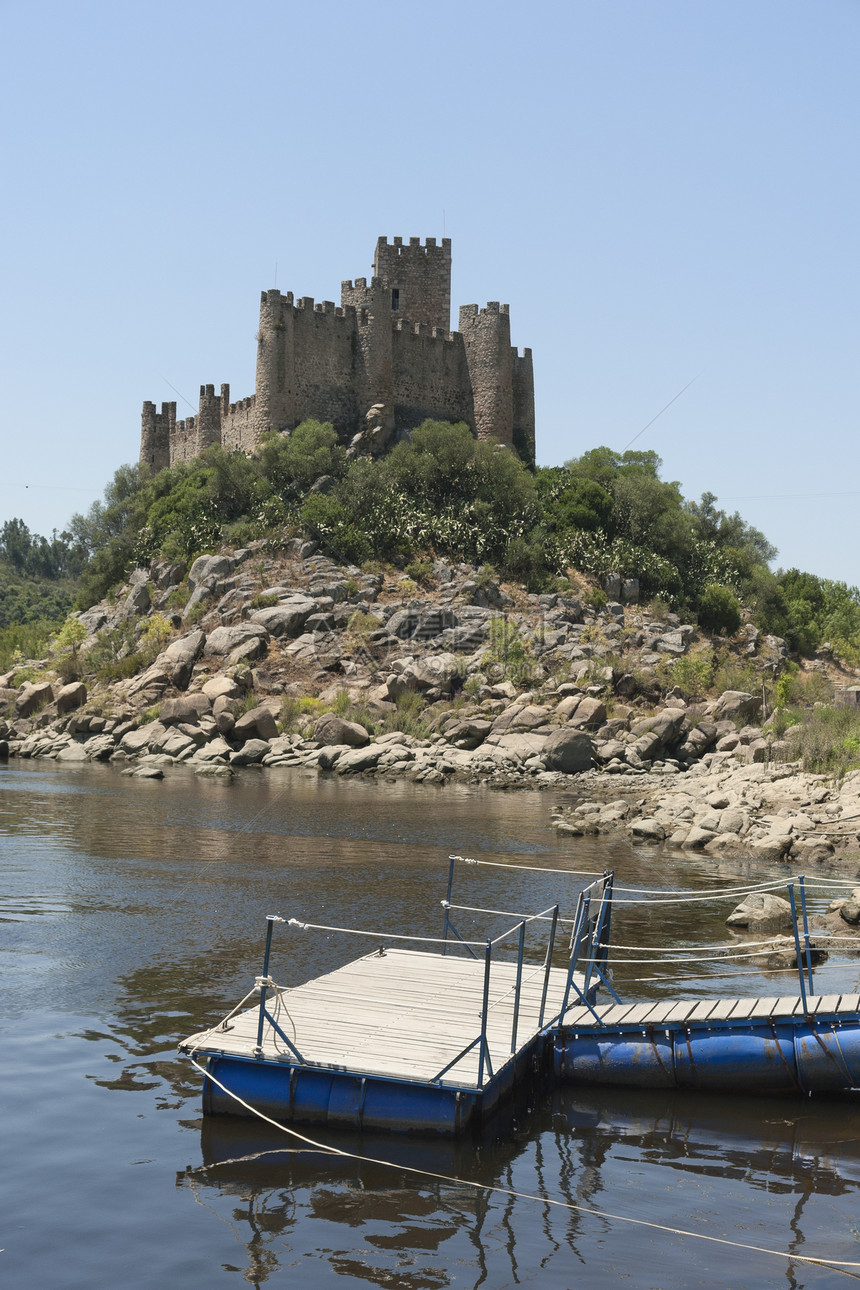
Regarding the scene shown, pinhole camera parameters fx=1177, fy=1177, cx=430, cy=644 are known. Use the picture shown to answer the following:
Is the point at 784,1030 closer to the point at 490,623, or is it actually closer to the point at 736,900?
the point at 736,900

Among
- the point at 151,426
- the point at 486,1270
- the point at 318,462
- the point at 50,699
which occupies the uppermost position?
the point at 151,426

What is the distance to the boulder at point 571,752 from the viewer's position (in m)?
32.9

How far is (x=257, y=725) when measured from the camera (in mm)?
37656

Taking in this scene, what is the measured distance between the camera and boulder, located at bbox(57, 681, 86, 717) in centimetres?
4412

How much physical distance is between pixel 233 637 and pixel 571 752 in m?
15.5

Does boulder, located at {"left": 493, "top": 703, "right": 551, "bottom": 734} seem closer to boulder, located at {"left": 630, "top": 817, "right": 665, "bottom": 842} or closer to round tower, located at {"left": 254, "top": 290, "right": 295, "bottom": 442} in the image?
boulder, located at {"left": 630, "top": 817, "right": 665, "bottom": 842}

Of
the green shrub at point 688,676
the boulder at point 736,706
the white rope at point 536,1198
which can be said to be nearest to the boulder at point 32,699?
the green shrub at point 688,676

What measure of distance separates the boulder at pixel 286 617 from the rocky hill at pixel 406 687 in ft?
0.24

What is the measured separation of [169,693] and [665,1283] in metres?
37.2

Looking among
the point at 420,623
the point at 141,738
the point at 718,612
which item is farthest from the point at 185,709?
the point at 718,612

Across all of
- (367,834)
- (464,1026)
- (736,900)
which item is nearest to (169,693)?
(367,834)

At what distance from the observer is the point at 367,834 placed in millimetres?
23312

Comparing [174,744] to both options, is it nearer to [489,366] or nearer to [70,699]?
[70,699]

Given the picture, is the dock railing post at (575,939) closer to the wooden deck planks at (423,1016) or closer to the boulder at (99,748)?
the wooden deck planks at (423,1016)
